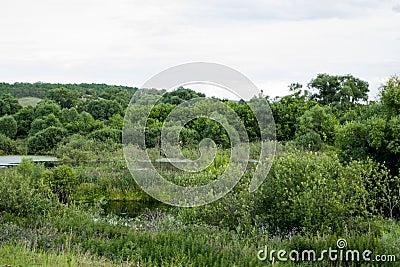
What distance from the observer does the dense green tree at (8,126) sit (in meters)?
46.1

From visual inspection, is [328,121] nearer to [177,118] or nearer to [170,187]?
[177,118]

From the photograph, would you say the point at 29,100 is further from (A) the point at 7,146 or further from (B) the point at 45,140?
(B) the point at 45,140

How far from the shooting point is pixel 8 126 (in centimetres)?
→ 4634

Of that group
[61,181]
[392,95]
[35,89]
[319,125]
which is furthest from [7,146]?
[35,89]

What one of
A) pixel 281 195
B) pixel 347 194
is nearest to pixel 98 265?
pixel 281 195

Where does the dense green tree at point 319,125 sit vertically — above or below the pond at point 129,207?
above

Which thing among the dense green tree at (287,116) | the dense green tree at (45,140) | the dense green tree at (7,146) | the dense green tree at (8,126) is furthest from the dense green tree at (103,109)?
the dense green tree at (287,116)

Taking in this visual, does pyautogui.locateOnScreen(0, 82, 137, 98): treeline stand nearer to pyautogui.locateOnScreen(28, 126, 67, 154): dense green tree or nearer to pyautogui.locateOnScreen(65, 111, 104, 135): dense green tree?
pyautogui.locateOnScreen(65, 111, 104, 135): dense green tree

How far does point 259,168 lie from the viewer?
1385 cm

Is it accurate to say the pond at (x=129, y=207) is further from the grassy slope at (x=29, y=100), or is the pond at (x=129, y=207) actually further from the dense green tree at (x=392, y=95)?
the grassy slope at (x=29, y=100)

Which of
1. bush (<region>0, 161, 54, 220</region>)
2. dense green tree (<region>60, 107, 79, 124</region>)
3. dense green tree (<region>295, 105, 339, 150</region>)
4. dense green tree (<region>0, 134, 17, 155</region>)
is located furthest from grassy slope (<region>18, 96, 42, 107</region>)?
bush (<region>0, 161, 54, 220</region>)

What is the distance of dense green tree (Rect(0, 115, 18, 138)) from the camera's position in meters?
46.1

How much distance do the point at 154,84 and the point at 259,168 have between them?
3833 mm

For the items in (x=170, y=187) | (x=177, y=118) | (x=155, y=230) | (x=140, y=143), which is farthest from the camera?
(x=140, y=143)
